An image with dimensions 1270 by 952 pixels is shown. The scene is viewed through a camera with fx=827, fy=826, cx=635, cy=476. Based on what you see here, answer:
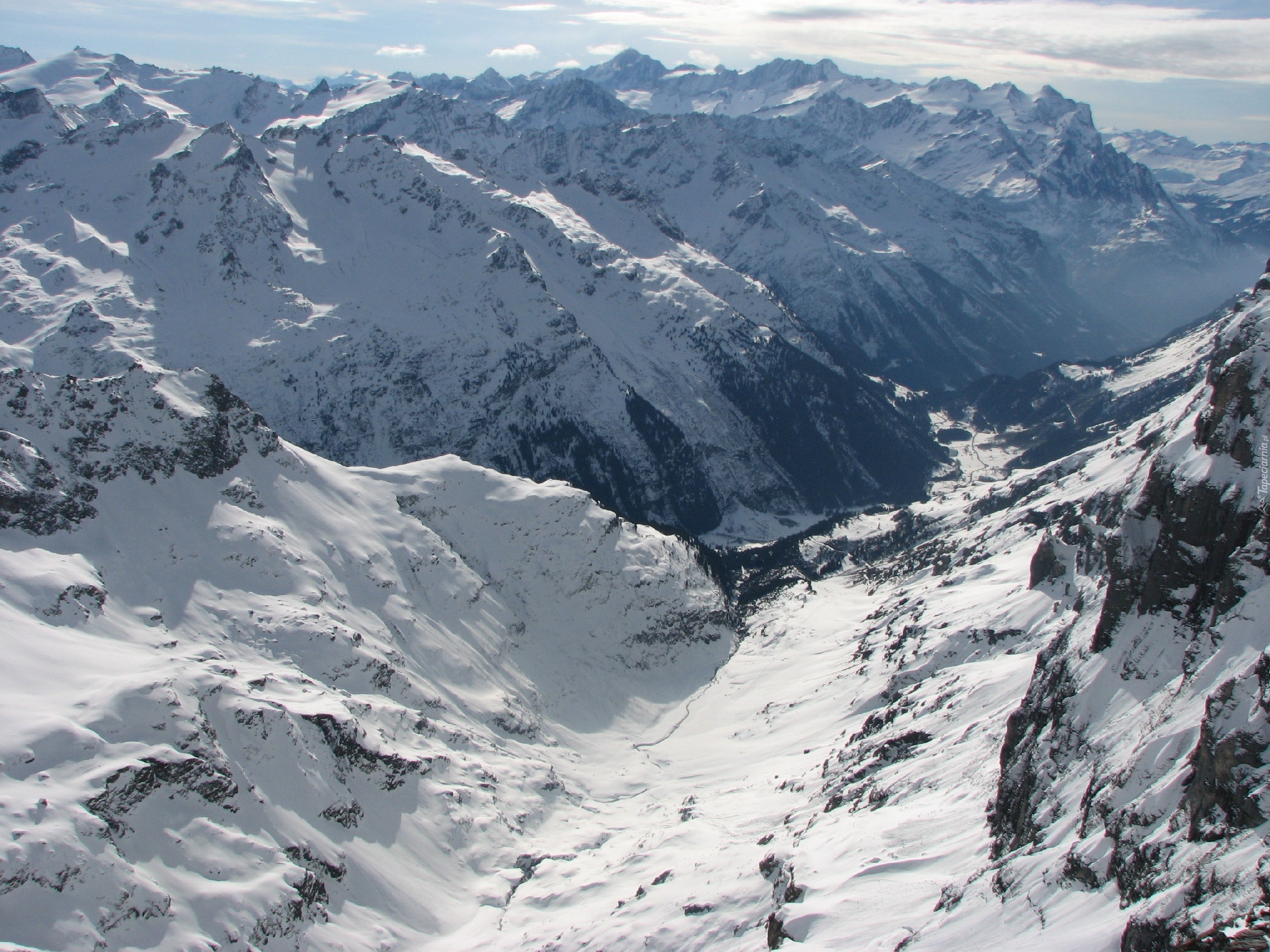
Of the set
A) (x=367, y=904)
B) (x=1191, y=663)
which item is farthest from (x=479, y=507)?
(x=1191, y=663)

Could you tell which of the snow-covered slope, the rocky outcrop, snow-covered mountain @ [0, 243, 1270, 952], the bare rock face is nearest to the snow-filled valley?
the bare rock face

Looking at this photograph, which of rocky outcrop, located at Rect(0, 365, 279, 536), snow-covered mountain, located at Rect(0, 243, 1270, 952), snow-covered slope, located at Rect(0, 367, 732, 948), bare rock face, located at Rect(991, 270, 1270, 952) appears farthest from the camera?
rocky outcrop, located at Rect(0, 365, 279, 536)

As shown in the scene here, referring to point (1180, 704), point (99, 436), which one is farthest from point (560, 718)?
point (1180, 704)

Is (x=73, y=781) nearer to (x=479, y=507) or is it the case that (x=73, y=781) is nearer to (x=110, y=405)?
(x=110, y=405)

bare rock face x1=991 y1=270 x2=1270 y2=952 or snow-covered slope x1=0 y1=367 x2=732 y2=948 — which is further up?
bare rock face x1=991 y1=270 x2=1270 y2=952

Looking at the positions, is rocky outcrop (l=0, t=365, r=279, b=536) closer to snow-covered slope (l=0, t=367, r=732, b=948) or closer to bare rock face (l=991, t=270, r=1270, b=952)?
snow-covered slope (l=0, t=367, r=732, b=948)

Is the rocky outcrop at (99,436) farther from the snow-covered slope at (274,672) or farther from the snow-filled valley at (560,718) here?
the snow-filled valley at (560,718)

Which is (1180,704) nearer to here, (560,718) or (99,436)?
(560,718)

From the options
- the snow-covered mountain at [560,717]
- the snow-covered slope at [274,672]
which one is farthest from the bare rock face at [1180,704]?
the snow-covered slope at [274,672]

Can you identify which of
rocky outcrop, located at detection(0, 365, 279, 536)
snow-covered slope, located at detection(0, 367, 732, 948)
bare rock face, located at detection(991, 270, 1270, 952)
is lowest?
snow-covered slope, located at detection(0, 367, 732, 948)
